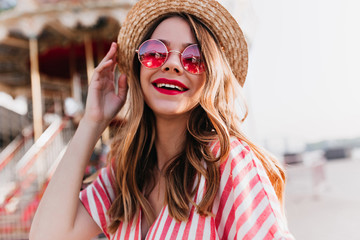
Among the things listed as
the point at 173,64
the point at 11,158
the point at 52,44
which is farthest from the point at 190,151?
the point at 52,44

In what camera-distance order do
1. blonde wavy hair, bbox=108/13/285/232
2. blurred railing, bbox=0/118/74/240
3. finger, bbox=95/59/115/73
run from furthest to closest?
blurred railing, bbox=0/118/74/240 < finger, bbox=95/59/115/73 < blonde wavy hair, bbox=108/13/285/232

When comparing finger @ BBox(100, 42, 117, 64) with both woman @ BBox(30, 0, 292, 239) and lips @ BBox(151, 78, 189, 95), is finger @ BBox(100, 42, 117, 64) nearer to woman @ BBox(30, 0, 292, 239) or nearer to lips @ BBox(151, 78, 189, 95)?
woman @ BBox(30, 0, 292, 239)

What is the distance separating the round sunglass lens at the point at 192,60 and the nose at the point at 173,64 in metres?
0.03

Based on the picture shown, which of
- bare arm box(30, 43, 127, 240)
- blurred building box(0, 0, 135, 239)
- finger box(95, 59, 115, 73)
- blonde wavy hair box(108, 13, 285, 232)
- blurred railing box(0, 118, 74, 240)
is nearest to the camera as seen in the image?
blonde wavy hair box(108, 13, 285, 232)

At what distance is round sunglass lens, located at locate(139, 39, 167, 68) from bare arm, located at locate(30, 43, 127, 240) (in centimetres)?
43

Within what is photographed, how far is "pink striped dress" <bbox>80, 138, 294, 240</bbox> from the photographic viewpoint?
1051 millimetres

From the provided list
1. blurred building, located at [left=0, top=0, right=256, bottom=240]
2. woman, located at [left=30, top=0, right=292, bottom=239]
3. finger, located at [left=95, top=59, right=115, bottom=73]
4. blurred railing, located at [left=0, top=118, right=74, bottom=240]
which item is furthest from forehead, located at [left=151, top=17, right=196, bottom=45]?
blurred railing, located at [left=0, top=118, right=74, bottom=240]

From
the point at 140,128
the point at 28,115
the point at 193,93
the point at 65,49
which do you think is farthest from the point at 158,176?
the point at 28,115

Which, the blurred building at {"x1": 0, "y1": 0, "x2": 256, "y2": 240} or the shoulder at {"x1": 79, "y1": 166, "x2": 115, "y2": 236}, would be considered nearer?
the shoulder at {"x1": 79, "y1": 166, "x2": 115, "y2": 236}

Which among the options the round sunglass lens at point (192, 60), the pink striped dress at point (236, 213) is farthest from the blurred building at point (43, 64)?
the pink striped dress at point (236, 213)

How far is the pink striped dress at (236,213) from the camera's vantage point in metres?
1.05

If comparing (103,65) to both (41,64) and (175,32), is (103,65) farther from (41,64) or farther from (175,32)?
(41,64)

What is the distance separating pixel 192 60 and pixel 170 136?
45 cm

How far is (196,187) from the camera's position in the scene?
137cm
